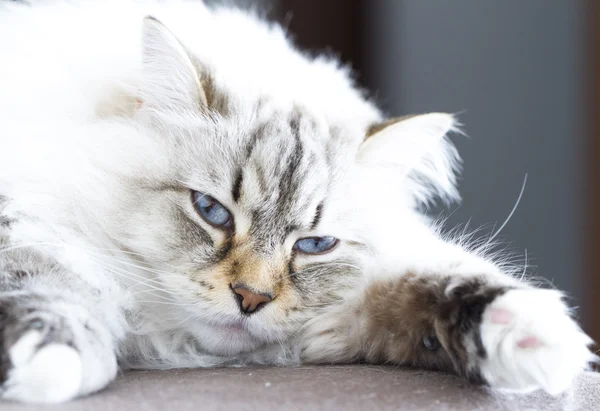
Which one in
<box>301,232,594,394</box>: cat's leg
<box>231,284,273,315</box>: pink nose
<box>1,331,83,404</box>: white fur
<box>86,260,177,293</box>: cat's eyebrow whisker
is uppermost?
<box>301,232,594,394</box>: cat's leg

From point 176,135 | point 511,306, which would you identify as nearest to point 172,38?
point 176,135

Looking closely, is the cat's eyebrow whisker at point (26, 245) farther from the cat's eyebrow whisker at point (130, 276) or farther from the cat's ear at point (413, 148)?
the cat's ear at point (413, 148)

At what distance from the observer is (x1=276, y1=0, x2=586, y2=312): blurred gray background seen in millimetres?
3193

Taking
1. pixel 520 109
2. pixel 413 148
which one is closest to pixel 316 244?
pixel 413 148

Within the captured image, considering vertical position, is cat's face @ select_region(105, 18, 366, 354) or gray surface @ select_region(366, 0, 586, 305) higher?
gray surface @ select_region(366, 0, 586, 305)

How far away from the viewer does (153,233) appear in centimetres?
129

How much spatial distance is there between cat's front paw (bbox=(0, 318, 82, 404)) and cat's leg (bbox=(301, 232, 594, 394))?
494 millimetres

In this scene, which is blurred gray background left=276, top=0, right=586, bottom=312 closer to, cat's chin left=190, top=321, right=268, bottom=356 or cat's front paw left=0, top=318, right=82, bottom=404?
cat's chin left=190, top=321, right=268, bottom=356

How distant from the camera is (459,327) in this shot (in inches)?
41.4

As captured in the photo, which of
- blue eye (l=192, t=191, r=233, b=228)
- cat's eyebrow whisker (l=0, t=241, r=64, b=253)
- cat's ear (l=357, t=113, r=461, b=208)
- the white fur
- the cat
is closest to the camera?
the white fur

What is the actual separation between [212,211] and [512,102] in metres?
2.38

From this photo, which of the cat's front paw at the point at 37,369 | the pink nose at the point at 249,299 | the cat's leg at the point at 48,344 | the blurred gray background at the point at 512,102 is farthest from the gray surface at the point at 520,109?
the cat's front paw at the point at 37,369

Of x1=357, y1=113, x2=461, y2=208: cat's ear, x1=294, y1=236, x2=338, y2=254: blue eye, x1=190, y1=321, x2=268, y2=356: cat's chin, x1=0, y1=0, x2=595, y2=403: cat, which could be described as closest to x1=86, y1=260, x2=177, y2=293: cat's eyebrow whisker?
x1=0, y1=0, x2=595, y2=403: cat

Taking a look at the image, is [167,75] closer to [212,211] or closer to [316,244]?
[212,211]
